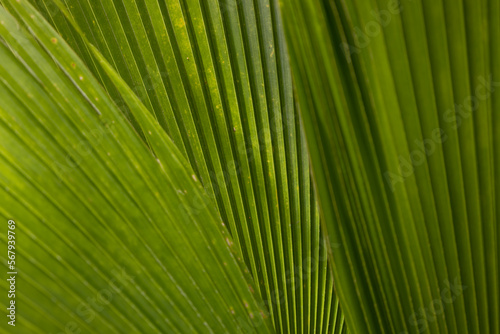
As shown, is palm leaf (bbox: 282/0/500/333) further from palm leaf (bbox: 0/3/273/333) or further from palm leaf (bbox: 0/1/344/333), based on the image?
palm leaf (bbox: 0/1/344/333)

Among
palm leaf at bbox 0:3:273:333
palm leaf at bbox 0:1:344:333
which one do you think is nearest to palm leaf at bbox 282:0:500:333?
palm leaf at bbox 0:3:273:333

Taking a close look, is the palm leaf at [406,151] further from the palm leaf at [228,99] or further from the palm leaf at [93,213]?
the palm leaf at [228,99]

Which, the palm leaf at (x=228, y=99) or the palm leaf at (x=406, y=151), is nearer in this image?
the palm leaf at (x=406, y=151)

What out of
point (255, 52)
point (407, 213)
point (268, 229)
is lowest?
point (268, 229)

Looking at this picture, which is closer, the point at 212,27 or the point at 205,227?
the point at 205,227

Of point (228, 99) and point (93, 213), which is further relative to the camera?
point (228, 99)

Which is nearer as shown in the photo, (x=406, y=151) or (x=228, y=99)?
(x=406, y=151)

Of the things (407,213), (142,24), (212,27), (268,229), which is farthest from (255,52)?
(407,213)

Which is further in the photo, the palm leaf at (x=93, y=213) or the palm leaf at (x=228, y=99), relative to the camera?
the palm leaf at (x=228, y=99)

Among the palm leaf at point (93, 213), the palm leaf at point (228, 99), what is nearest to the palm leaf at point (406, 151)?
the palm leaf at point (93, 213)

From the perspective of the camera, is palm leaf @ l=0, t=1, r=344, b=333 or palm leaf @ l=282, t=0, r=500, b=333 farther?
palm leaf @ l=0, t=1, r=344, b=333

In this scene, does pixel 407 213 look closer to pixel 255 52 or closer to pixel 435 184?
pixel 435 184
